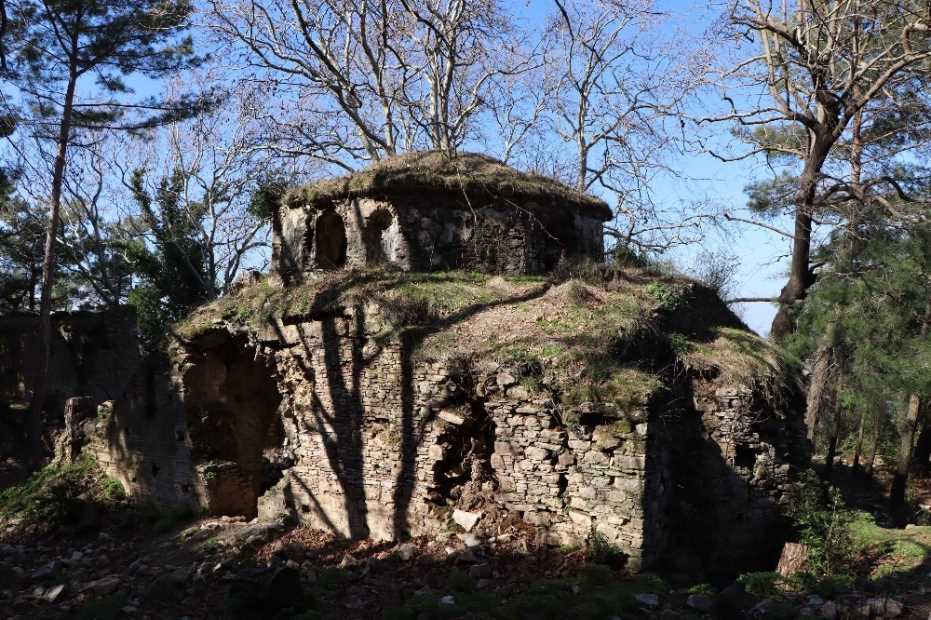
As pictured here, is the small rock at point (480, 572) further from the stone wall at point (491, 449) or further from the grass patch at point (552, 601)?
the stone wall at point (491, 449)

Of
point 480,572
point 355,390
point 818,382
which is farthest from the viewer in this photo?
point 818,382

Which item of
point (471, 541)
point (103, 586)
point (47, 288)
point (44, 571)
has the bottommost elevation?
point (44, 571)

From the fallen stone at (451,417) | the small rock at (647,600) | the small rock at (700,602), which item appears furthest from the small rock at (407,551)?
the small rock at (700,602)

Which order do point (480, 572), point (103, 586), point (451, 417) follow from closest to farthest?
point (480, 572) < point (103, 586) < point (451, 417)

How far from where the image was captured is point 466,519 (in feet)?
25.2

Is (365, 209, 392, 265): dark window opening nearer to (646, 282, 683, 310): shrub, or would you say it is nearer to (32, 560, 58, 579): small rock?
(646, 282, 683, 310): shrub

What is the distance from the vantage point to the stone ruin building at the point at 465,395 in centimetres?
733

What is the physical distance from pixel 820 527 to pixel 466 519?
13.4 ft

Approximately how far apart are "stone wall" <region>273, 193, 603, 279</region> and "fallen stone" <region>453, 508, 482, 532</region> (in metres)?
4.49

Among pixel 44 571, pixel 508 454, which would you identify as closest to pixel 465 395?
pixel 508 454

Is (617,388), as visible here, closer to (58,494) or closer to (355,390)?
(355,390)

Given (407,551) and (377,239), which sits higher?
(377,239)

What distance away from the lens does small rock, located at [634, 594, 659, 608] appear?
229 inches

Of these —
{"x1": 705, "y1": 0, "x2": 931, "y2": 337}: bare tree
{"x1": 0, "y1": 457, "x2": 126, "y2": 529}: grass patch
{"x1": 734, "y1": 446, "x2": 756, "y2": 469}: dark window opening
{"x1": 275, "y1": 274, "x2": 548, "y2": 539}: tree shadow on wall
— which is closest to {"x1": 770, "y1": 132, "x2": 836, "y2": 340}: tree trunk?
{"x1": 705, "y1": 0, "x2": 931, "y2": 337}: bare tree
